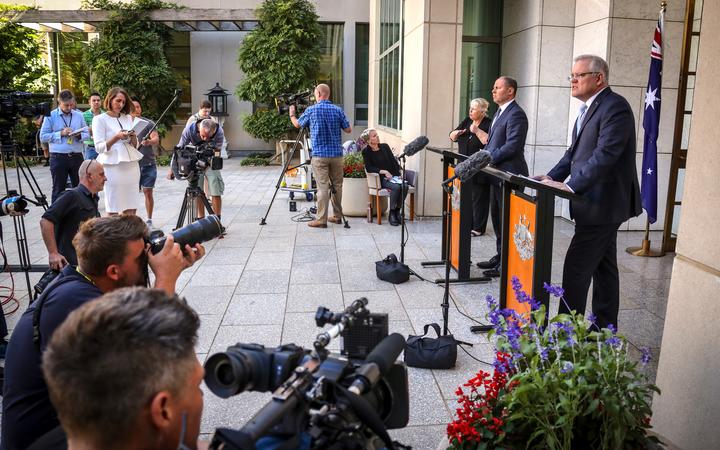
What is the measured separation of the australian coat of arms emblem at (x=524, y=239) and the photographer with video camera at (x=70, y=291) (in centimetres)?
231

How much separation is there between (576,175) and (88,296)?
304cm

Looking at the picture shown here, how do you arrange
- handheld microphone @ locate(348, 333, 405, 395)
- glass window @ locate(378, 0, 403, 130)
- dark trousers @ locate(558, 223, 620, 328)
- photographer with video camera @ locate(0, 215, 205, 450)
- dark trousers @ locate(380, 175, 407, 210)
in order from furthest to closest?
glass window @ locate(378, 0, 403, 130) < dark trousers @ locate(380, 175, 407, 210) < dark trousers @ locate(558, 223, 620, 328) < photographer with video camera @ locate(0, 215, 205, 450) < handheld microphone @ locate(348, 333, 405, 395)

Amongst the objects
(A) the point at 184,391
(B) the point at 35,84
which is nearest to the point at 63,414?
(A) the point at 184,391

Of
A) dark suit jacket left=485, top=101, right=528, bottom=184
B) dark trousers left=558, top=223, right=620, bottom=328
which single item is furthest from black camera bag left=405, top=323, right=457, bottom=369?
dark suit jacket left=485, top=101, right=528, bottom=184

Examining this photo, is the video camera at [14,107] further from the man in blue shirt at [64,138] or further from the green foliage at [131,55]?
the green foliage at [131,55]

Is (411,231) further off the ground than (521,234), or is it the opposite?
(521,234)

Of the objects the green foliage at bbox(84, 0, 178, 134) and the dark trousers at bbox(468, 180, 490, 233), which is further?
the green foliage at bbox(84, 0, 178, 134)

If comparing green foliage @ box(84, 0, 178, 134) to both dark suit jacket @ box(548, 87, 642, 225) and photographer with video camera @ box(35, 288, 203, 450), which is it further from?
photographer with video camera @ box(35, 288, 203, 450)

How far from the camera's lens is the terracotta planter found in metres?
9.74

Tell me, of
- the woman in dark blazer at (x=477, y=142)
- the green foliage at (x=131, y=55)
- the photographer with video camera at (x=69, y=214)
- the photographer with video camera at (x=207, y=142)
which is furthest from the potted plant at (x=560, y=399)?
the green foliage at (x=131, y=55)

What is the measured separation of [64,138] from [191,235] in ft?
25.9

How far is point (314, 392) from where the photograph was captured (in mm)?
1361

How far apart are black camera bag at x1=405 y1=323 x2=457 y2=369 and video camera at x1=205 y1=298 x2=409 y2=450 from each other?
256 cm

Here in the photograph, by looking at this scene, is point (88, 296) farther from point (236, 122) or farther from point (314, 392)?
point (236, 122)
